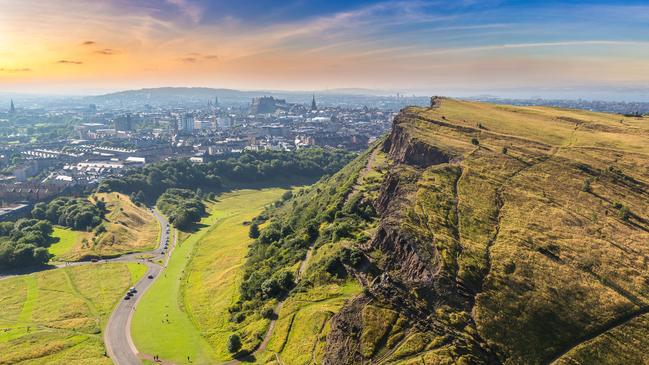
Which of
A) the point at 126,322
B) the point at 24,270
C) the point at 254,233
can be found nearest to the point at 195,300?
the point at 126,322

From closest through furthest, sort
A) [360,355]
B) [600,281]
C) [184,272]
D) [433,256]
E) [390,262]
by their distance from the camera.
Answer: [360,355] < [600,281] < [433,256] < [390,262] < [184,272]

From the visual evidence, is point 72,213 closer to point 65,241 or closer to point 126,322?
point 65,241

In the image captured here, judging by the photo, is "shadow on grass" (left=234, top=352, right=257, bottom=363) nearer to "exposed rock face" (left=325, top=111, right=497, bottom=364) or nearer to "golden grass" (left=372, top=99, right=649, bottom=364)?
"exposed rock face" (left=325, top=111, right=497, bottom=364)

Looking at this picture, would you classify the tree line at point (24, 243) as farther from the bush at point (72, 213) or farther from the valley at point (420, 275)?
the bush at point (72, 213)

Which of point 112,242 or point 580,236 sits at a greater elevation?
point 580,236

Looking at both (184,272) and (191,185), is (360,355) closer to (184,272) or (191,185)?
(184,272)

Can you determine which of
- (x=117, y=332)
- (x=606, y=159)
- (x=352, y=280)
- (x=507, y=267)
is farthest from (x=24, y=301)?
(x=606, y=159)
